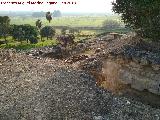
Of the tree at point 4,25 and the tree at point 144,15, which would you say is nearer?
the tree at point 144,15

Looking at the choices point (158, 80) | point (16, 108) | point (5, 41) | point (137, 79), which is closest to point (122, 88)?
point (137, 79)

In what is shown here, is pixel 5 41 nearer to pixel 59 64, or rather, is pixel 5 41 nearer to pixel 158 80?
pixel 59 64

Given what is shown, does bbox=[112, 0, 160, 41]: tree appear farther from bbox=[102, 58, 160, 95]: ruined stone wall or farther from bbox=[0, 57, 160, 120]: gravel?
bbox=[0, 57, 160, 120]: gravel

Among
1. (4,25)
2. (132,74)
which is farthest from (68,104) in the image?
(4,25)

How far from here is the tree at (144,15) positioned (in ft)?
115

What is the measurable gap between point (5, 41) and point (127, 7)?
84.5 meters

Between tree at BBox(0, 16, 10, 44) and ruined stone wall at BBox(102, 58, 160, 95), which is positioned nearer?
ruined stone wall at BBox(102, 58, 160, 95)

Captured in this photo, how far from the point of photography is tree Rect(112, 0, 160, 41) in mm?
35094

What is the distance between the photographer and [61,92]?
35.0 meters

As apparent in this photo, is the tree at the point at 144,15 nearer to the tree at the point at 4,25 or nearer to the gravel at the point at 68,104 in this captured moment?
the gravel at the point at 68,104

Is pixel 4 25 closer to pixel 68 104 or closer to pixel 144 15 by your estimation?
pixel 144 15

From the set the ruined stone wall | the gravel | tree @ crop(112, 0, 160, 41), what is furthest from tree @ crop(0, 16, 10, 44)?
the ruined stone wall

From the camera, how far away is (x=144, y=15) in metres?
36.6

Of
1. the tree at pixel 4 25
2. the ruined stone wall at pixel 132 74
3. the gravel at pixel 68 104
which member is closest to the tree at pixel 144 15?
the ruined stone wall at pixel 132 74
